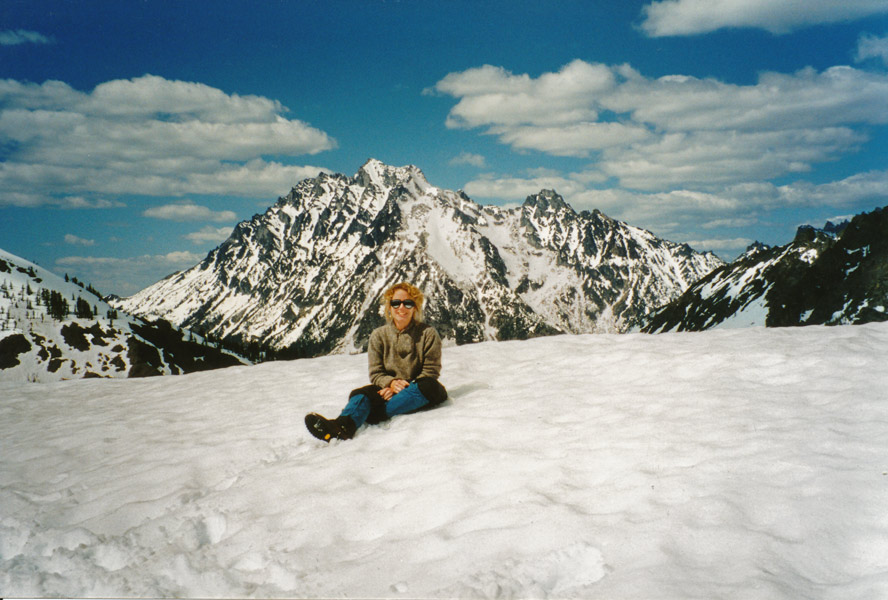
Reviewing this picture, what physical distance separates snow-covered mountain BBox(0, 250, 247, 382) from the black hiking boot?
99.3 m

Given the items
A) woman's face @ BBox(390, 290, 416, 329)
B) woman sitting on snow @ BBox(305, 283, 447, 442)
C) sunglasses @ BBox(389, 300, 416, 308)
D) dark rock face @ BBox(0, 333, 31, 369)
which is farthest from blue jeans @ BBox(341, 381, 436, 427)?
dark rock face @ BBox(0, 333, 31, 369)

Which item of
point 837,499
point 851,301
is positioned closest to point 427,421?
point 837,499

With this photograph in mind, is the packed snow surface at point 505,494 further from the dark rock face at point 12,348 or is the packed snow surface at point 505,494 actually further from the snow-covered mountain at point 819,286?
the snow-covered mountain at point 819,286

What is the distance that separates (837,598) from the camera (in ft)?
13.4

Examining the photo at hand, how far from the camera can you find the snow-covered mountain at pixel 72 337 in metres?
90.8

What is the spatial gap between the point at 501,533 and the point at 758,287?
19372cm

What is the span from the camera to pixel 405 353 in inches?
418

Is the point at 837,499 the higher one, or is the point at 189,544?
the point at 837,499

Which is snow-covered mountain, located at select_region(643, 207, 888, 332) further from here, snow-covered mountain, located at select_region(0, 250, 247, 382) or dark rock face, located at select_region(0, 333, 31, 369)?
dark rock face, located at select_region(0, 333, 31, 369)

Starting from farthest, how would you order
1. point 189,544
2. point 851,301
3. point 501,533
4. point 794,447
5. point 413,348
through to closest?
point 851,301
point 413,348
point 794,447
point 189,544
point 501,533

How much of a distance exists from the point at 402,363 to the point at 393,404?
3.13 feet

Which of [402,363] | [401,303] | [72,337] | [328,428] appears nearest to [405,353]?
[402,363]

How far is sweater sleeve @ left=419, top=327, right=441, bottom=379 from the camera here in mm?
10516

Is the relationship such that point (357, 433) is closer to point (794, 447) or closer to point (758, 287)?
point (794, 447)
